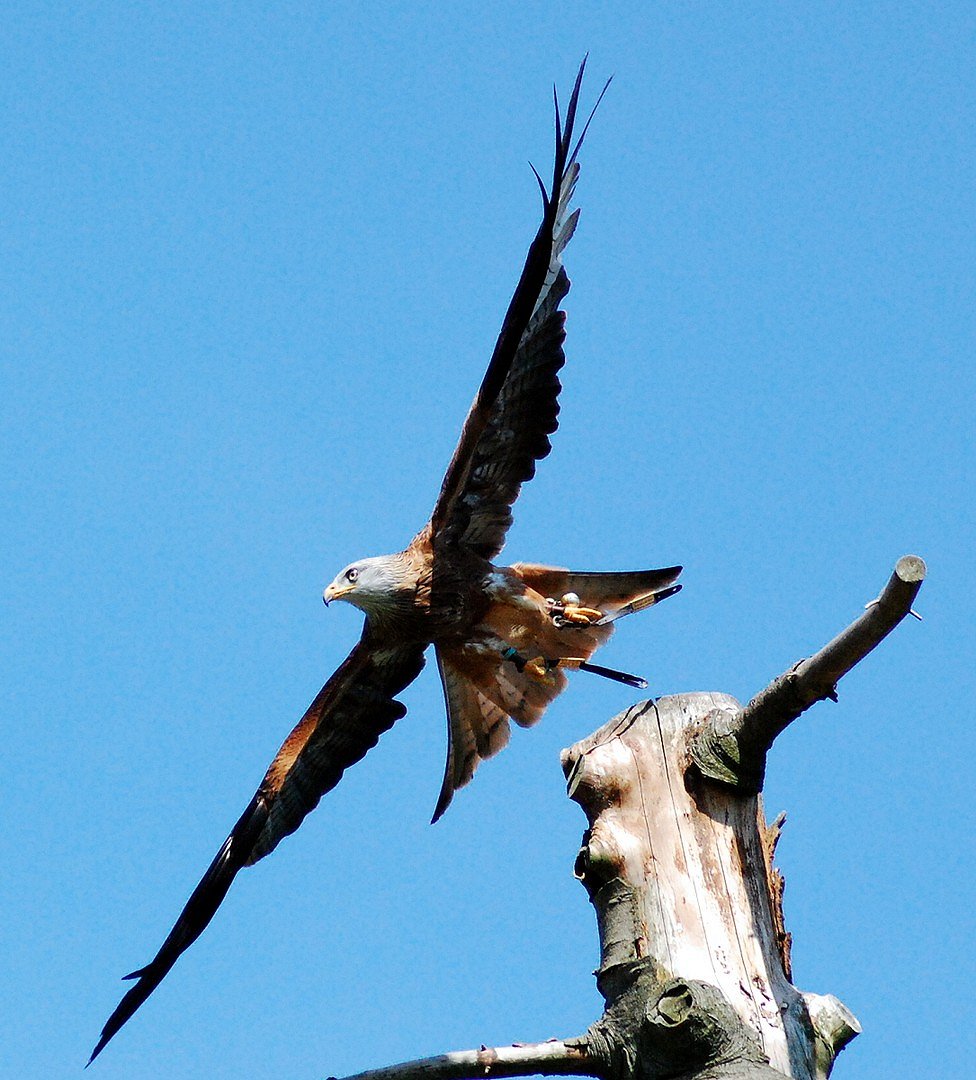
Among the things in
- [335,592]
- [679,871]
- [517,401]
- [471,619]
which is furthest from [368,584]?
[679,871]

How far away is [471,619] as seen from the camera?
267 inches

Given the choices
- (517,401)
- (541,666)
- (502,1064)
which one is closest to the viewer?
(502,1064)

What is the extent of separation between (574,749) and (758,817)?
65 cm

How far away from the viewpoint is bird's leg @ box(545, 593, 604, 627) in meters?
6.46

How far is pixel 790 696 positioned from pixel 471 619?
9.42 feet

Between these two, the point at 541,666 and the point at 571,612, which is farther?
the point at 541,666

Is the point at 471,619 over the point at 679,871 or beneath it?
over

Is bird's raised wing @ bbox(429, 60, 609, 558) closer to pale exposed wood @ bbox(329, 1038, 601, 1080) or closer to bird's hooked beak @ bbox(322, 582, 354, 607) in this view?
bird's hooked beak @ bbox(322, 582, 354, 607)

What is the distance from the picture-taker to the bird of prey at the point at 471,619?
6.28 m

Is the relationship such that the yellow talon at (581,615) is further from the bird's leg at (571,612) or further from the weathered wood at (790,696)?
the weathered wood at (790,696)

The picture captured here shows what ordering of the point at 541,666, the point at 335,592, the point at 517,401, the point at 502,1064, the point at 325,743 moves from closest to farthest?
the point at 502,1064 → the point at 517,401 → the point at 541,666 → the point at 335,592 → the point at 325,743

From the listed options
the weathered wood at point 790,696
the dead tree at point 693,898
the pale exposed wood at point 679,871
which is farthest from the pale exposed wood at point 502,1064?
the weathered wood at point 790,696

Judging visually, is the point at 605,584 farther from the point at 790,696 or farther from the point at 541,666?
the point at 790,696

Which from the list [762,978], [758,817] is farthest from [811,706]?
[762,978]
